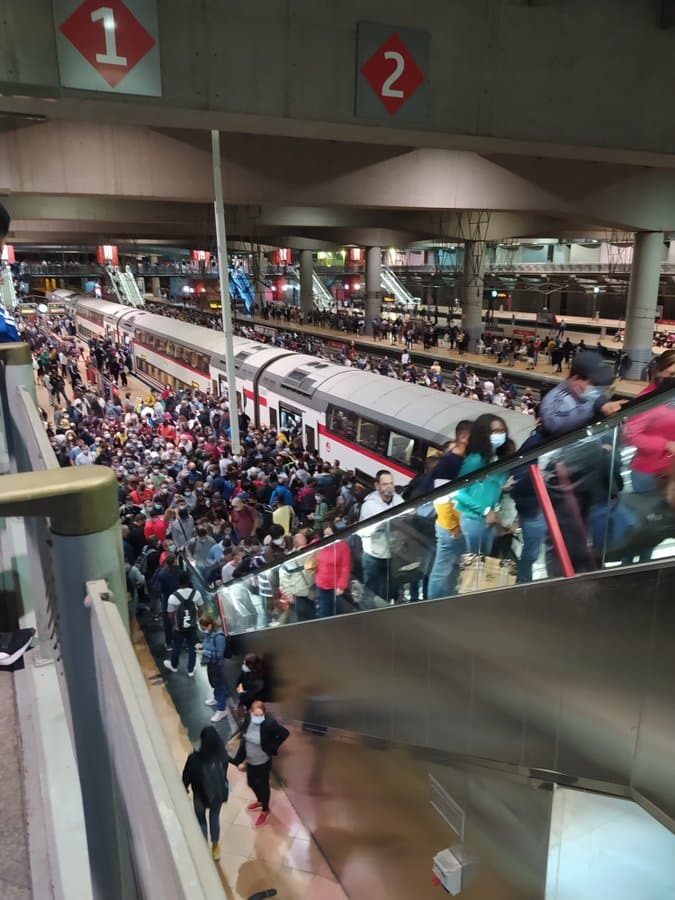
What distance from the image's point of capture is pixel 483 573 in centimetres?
409

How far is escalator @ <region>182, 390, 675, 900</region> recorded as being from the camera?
124 inches

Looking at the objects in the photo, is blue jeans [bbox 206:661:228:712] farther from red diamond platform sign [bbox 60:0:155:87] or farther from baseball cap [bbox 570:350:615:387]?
red diamond platform sign [bbox 60:0:155:87]

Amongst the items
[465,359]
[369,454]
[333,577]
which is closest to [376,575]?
[333,577]

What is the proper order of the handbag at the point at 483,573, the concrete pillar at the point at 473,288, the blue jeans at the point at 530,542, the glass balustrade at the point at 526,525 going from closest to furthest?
the glass balustrade at the point at 526,525 → the blue jeans at the point at 530,542 → the handbag at the point at 483,573 → the concrete pillar at the point at 473,288

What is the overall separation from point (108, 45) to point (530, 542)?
7382 millimetres

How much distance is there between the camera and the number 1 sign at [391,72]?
849 cm

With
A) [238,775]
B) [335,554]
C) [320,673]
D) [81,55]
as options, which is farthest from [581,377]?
[81,55]

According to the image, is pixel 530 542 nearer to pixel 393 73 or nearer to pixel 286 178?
pixel 393 73

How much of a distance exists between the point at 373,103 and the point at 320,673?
23.9ft

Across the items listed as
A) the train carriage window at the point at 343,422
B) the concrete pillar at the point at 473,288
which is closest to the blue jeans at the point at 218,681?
the train carriage window at the point at 343,422

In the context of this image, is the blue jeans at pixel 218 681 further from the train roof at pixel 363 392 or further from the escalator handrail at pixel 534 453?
the train roof at pixel 363 392

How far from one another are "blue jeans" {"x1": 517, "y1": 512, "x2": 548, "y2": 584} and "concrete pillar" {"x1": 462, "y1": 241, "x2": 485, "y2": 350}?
91.8ft

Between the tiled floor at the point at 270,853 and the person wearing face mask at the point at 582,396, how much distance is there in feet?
13.2

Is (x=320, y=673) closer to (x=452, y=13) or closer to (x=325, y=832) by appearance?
(x=325, y=832)
